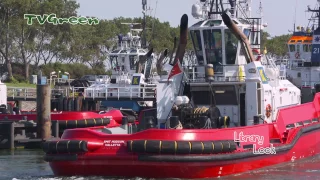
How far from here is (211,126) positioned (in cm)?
1634

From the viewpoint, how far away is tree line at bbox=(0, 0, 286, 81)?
52562mm

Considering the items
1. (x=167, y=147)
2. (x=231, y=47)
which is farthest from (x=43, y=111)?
(x=167, y=147)

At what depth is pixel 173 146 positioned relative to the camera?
47.5 ft

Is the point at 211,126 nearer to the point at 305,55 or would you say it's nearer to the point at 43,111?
the point at 43,111

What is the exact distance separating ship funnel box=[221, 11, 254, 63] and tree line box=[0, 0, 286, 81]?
30464 mm

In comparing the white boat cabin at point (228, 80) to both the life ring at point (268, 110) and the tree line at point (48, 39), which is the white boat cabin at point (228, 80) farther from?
the tree line at point (48, 39)

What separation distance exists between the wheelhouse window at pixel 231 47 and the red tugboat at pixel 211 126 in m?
0.02

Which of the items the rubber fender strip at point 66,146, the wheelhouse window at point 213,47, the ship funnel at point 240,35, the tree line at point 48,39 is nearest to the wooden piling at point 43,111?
the wheelhouse window at point 213,47

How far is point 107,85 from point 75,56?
2998cm

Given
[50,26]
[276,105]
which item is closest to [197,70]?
[276,105]

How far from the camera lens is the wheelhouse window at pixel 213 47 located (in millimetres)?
17984

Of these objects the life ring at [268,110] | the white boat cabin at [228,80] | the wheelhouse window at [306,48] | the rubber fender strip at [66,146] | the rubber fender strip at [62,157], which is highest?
the wheelhouse window at [306,48]

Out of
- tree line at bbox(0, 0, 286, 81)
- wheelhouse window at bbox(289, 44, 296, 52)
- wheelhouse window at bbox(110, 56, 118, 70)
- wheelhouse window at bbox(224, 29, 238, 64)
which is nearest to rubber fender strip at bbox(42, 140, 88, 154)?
wheelhouse window at bbox(224, 29, 238, 64)

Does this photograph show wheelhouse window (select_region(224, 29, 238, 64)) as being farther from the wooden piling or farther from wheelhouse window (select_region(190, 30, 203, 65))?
the wooden piling
